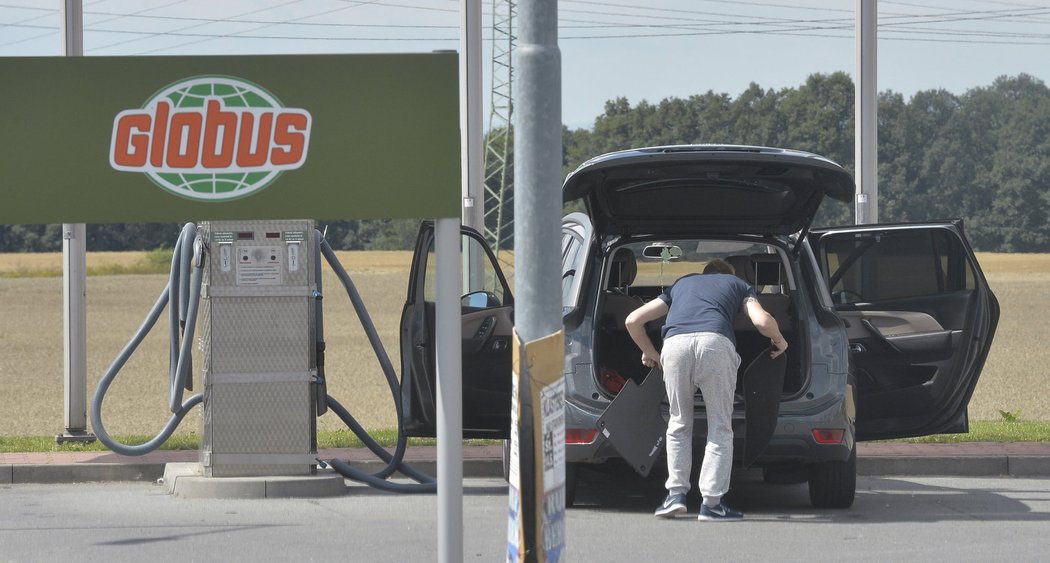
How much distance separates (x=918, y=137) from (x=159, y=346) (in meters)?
18.7

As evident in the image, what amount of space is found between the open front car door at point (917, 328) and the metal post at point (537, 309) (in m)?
5.01

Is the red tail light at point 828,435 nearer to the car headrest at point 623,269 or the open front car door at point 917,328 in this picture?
the open front car door at point 917,328

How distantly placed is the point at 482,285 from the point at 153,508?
124 inches

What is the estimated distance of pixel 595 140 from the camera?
54.0 m

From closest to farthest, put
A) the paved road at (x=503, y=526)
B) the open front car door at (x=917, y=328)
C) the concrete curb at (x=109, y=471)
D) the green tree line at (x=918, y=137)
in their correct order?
the paved road at (x=503, y=526), the open front car door at (x=917, y=328), the concrete curb at (x=109, y=471), the green tree line at (x=918, y=137)

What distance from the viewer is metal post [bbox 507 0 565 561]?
4652 mm

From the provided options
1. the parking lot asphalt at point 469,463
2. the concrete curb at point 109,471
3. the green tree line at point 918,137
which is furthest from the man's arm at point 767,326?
the green tree line at point 918,137

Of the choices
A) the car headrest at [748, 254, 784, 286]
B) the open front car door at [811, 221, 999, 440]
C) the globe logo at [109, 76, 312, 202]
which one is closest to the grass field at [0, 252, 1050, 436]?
the open front car door at [811, 221, 999, 440]

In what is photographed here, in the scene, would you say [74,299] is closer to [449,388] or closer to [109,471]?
[109,471]

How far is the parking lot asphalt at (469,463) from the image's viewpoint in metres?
9.96

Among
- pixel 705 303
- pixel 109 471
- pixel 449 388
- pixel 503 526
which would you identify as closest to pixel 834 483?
pixel 705 303

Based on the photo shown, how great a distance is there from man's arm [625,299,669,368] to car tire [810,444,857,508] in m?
1.26

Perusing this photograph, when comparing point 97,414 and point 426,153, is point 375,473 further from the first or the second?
point 426,153

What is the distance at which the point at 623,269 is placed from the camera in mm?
9562
